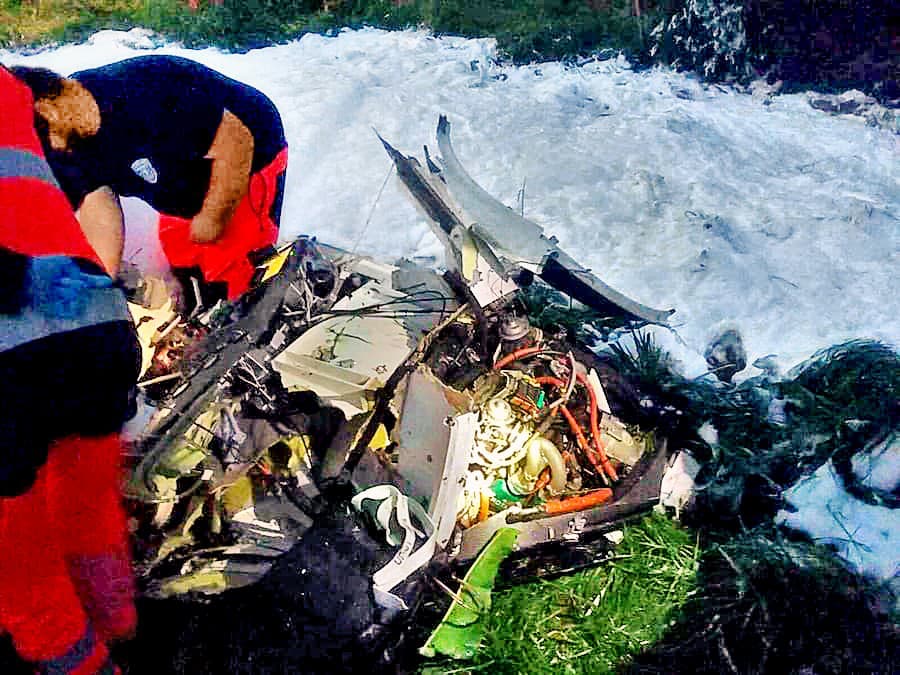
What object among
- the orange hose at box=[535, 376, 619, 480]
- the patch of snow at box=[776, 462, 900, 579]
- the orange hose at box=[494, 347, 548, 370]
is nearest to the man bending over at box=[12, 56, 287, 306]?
the orange hose at box=[494, 347, 548, 370]

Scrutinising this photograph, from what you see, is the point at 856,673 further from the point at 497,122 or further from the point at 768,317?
the point at 497,122

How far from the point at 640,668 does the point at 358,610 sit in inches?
26.3

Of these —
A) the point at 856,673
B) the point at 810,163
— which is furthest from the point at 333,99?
the point at 856,673

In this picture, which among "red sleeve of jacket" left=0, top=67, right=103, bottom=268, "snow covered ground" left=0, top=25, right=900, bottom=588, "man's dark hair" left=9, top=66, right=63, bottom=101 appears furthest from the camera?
"snow covered ground" left=0, top=25, right=900, bottom=588

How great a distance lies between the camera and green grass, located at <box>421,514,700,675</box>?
1.70 metres

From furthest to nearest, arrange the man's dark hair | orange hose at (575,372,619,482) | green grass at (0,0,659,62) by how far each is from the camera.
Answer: green grass at (0,0,659,62)
orange hose at (575,372,619,482)
the man's dark hair

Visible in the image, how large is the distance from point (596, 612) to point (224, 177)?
4.50 ft

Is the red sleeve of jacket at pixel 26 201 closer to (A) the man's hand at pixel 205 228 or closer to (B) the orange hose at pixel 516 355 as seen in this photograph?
(A) the man's hand at pixel 205 228

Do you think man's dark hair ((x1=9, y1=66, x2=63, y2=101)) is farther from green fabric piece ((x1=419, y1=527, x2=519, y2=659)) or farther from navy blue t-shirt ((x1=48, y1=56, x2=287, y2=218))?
green fabric piece ((x1=419, y1=527, x2=519, y2=659))

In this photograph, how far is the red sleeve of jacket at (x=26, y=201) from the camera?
3.78ft

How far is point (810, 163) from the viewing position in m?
3.05

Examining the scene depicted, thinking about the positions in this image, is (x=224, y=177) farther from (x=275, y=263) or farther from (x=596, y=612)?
(x=596, y=612)

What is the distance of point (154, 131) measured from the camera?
1636 mm

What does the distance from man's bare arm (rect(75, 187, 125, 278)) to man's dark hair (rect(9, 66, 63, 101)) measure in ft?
0.72
